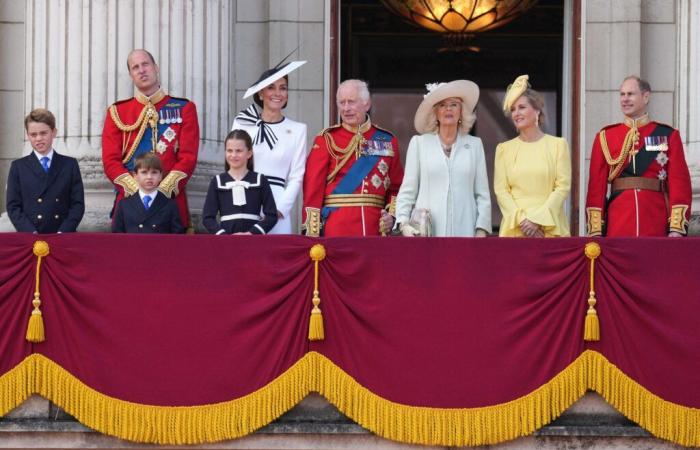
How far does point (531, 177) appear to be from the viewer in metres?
11.6

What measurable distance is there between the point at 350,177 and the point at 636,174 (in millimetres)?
1842

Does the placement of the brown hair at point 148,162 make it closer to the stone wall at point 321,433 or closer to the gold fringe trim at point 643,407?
the stone wall at point 321,433

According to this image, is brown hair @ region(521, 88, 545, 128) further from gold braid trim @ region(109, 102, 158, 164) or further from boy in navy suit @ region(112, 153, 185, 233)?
gold braid trim @ region(109, 102, 158, 164)

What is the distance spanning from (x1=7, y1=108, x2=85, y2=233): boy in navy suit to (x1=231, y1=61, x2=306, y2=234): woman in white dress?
120 cm

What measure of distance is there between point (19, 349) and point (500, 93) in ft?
31.6

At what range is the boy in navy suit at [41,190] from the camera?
11.8 metres

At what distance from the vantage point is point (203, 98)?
44.0 ft

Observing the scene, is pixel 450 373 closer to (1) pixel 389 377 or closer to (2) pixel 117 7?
(1) pixel 389 377

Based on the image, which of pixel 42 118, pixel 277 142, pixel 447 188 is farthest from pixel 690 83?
pixel 42 118

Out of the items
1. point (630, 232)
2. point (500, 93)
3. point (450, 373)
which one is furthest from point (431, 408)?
point (500, 93)

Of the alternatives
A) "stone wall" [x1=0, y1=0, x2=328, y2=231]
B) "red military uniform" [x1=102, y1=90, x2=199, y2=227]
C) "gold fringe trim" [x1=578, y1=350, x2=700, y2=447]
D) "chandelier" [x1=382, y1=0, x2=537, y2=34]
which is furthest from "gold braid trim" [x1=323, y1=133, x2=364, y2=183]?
"chandelier" [x1=382, y1=0, x2=537, y2=34]

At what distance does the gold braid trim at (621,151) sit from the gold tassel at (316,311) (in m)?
2.25

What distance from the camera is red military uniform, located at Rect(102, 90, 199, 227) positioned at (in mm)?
12188

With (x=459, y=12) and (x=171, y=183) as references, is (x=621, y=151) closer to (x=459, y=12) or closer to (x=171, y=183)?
(x=171, y=183)
